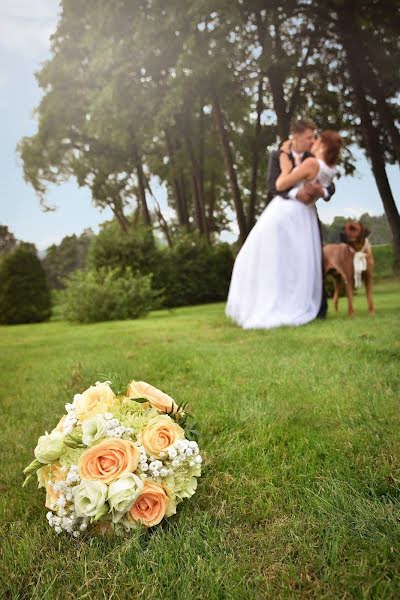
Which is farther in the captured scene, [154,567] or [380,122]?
[380,122]

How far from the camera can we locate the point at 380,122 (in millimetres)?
18000

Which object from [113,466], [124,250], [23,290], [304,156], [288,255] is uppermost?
[304,156]

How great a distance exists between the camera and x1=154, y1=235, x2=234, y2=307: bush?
58.7 feet

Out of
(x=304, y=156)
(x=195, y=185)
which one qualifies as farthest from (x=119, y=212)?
(x=304, y=156)

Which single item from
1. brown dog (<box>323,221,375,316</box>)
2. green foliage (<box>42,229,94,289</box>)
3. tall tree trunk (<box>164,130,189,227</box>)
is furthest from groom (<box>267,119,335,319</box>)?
green foliage (<box>42,229,94,289</box>)

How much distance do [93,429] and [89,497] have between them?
26 cm

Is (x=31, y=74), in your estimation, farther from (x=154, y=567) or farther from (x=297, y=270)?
(x=154, y=567)

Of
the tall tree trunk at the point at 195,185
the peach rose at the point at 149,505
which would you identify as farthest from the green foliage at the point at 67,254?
the peach rose at the point at 149,505

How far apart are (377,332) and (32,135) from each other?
2845 cm

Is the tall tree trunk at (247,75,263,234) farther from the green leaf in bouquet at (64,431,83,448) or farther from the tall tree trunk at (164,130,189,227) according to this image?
the green leaf in bouquet at (64,431,83,448)

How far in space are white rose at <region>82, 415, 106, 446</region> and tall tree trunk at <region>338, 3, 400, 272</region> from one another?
16.7m

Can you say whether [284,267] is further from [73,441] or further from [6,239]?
[6,239]

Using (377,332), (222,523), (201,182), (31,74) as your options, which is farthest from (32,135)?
(222,523)

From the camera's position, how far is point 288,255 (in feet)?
26.0
